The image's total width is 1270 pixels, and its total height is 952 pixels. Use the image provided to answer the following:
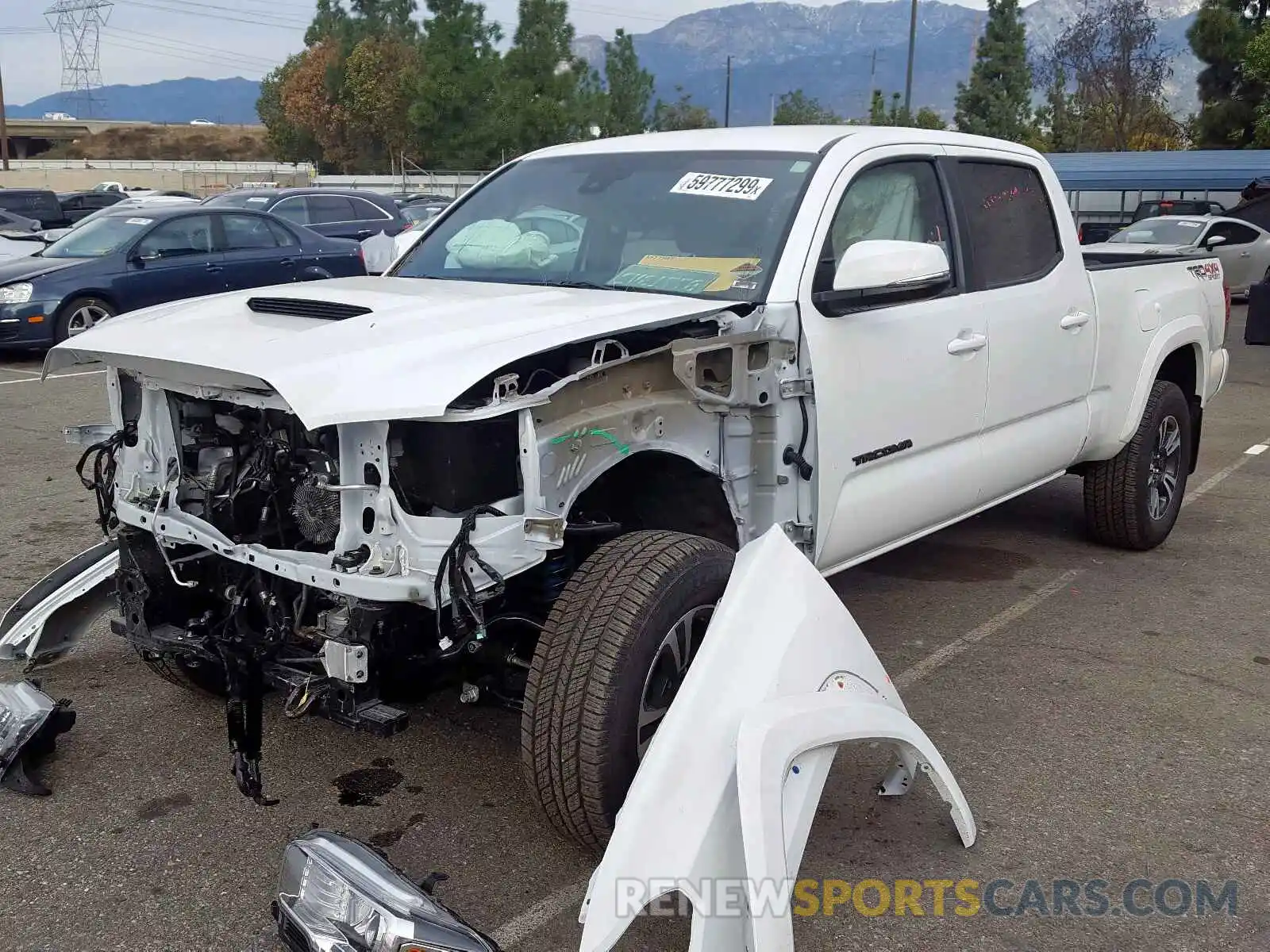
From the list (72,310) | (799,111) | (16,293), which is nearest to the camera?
(16,293)

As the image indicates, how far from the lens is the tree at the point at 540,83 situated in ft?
154

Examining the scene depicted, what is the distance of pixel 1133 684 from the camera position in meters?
4.53

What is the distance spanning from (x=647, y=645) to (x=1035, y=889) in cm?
118

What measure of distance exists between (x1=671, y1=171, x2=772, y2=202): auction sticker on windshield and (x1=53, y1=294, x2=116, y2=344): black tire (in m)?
9.83

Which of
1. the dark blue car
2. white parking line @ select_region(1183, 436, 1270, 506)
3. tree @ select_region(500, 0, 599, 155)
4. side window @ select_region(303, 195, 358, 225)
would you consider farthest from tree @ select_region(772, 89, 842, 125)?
white parking line @ select_region(1183, 436, 1270, 506)

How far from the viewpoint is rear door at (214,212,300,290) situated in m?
13.5

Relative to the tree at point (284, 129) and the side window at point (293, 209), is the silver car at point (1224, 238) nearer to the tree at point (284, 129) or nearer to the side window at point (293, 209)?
the side window at point (293, 209)

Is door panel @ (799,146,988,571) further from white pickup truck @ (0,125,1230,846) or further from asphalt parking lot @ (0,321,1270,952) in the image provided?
asphalt parking lot @ (0,321,1270,952)

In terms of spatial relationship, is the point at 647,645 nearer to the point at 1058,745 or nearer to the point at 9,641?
the point at 1058,745

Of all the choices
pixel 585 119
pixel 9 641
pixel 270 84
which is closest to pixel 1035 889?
pixel 9 641

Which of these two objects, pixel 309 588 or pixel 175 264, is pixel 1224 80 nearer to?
Result: pixel 175 264

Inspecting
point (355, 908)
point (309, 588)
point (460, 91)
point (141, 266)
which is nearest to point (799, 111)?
point (460, 91)

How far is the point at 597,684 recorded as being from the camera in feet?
9.91

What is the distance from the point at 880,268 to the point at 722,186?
73cm
